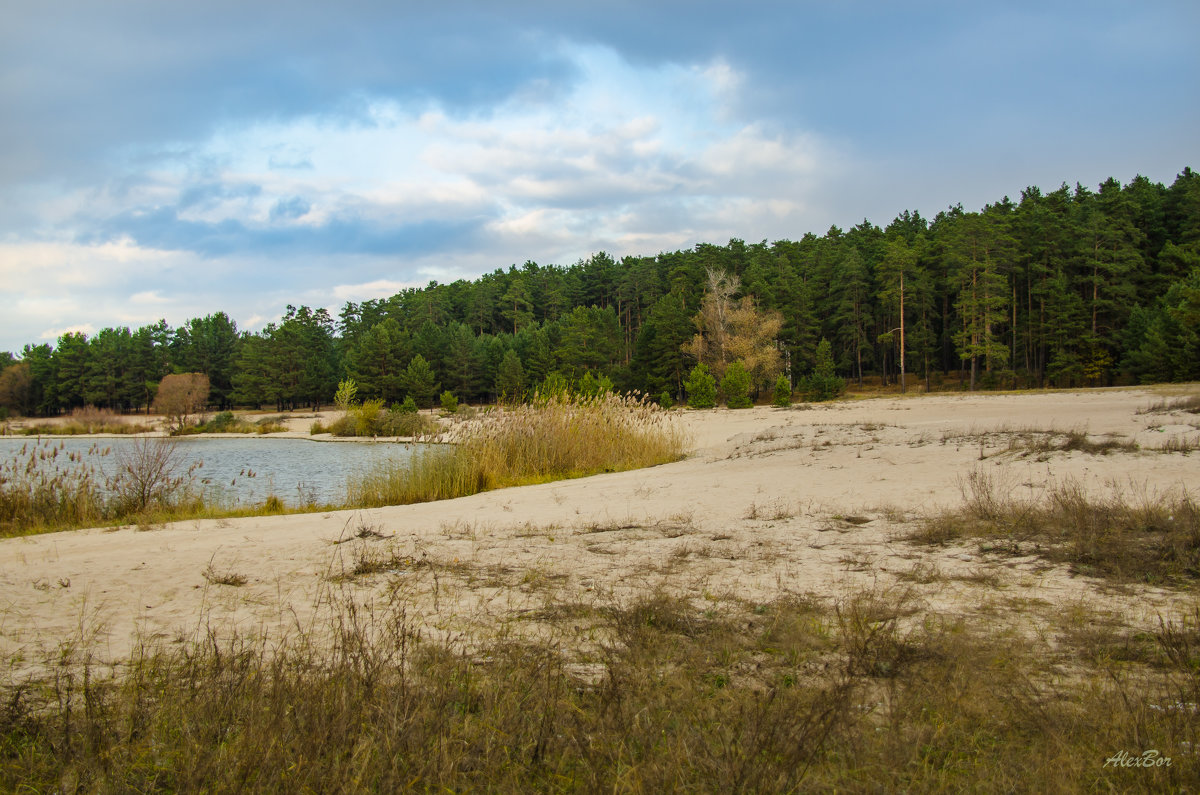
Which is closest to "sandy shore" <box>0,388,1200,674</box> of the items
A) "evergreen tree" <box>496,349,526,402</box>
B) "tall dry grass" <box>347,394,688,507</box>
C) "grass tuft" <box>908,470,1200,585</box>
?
"grass tuft" <box>908,470,1200,585</box>

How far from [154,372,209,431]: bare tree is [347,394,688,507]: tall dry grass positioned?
32.6 m

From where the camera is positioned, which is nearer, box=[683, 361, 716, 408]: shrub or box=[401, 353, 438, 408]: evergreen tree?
box=[683, 361, 716, 408]: shrub

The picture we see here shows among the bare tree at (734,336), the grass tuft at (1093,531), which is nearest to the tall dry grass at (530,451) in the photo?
the grass tuft at (1093,531)

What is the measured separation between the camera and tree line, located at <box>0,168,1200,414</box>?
45281 millimetres

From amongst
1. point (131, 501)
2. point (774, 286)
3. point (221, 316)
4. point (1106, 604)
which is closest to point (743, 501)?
point (1106, 604)

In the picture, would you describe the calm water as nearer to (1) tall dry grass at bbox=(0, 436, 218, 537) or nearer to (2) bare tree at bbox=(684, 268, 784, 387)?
(1) tall dry grass at bbox=(0, 436, 218, 537)

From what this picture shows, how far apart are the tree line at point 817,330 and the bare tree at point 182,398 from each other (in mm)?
7719

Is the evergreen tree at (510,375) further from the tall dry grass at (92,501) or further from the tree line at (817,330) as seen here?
the tall dry grass at (92,501)

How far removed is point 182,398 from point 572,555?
153ft

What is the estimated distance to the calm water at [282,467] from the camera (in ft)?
42.6

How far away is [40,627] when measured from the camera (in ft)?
12.8

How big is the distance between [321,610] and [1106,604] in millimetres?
4799

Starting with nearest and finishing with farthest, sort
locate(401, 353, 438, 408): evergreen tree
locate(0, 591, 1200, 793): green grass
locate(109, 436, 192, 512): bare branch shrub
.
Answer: locate(0, 591, 1200, 793): green grass < locate(109, 436, 192, 512): bare branch shrub < locate(401, 353, 438, 408): evergreen tree

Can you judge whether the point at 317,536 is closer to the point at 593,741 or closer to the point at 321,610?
the point at 321,610
